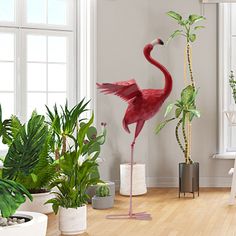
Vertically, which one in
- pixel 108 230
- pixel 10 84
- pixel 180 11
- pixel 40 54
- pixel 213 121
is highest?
pixel 180 11

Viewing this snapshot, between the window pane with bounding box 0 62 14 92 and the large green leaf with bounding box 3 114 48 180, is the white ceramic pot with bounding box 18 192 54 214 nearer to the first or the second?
the large green leaf with bounding box 3 114 48 180

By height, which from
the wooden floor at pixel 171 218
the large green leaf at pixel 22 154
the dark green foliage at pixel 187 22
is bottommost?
the wooden floor at pixel 171 218

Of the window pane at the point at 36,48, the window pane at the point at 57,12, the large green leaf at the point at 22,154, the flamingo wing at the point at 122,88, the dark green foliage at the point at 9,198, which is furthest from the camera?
the window pane at the point at 57,12

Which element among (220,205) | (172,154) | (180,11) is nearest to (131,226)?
(220,205)

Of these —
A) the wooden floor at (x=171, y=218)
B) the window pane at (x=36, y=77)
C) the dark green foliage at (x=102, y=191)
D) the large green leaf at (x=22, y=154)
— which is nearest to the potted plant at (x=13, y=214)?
the large green leaf at (x=22, y=154)

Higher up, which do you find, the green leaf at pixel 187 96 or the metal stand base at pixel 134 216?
the green leaf at pixel 187 96

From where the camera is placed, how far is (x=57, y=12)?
5.80 metres

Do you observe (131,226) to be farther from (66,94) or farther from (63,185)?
(66,94)

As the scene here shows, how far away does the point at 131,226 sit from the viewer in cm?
396

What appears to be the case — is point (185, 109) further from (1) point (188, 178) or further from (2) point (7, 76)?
(2) point (7, 76)

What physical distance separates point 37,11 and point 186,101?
6.62 feet

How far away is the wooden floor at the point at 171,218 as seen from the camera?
3.79 m

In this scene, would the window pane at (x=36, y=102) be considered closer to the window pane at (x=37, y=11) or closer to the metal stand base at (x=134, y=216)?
the window pane at (x=37, y=11)

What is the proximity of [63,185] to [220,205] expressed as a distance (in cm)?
183
